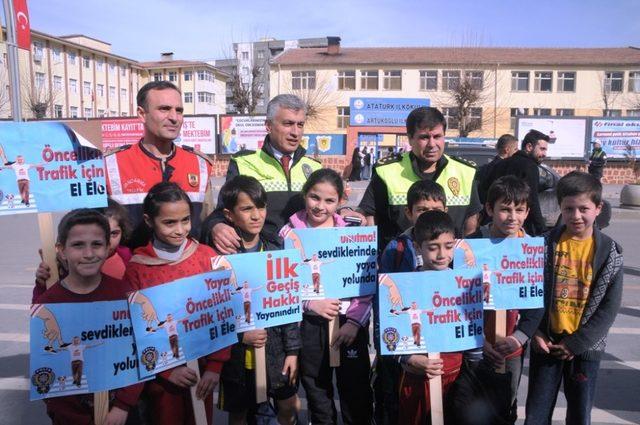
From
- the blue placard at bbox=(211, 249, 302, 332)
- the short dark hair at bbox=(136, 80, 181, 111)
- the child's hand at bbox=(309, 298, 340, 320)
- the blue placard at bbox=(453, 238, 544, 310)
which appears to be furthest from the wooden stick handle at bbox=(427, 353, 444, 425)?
the short dark hair at bbox=(136, 80, 181, 111)

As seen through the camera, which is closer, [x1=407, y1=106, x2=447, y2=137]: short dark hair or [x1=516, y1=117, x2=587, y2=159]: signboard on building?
[x1=407, y1=106, x2=447, y2=137]: short dark hair

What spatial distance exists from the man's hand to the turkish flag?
10.9 feet

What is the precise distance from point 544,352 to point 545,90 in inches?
1876

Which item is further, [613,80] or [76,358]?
[613,80]

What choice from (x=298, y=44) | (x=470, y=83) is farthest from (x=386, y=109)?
(x=298, y=44)

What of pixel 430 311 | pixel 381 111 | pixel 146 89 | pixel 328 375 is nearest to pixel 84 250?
pixel 146 89

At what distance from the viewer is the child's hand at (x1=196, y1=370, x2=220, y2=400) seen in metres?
2.65

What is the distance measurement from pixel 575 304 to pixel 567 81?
4807cm

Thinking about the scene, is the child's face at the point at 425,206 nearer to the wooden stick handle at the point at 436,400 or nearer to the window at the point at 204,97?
the wooden stick handle at the point at 436,400

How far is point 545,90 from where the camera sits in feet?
149

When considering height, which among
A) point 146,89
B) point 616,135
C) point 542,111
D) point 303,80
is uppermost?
point 303,80

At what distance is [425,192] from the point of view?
3.20 m

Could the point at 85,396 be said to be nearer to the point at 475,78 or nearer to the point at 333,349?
the point at 333,349

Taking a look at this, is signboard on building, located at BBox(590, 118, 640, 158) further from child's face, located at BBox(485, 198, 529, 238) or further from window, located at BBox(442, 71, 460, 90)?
child's face, located at BBox(485, 198, 529, 238)
